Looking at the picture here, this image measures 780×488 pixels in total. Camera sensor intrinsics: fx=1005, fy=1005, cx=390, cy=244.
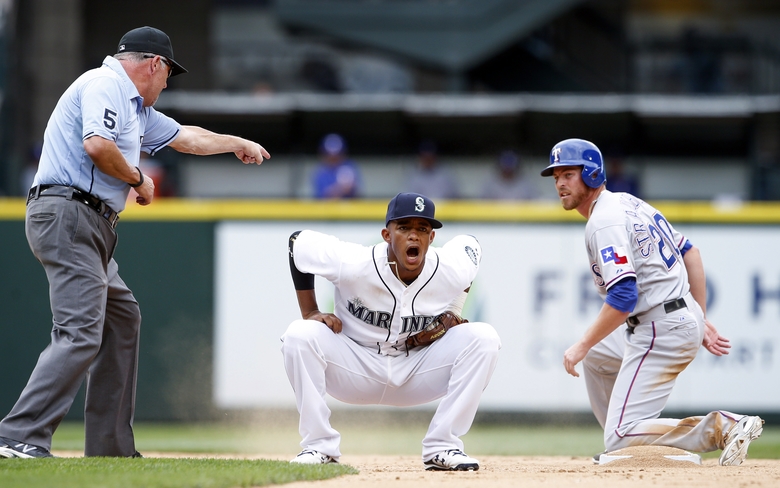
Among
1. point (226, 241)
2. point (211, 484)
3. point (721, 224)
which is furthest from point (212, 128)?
point (211, 484)

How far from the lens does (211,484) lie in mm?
3879

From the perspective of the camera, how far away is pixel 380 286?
5059 millimetres

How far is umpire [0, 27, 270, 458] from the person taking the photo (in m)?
4.57

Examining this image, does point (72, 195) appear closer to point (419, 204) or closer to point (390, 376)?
point (419, 204)

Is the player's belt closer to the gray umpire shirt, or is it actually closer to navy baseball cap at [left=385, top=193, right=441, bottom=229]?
navy baseball cap at [left=385, top=193, right=441, bottom=229]

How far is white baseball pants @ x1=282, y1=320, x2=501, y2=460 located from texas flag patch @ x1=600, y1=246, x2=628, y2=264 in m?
0.68

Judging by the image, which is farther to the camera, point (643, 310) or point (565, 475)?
point (643, 310)

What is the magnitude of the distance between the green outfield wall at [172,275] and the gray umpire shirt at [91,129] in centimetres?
359

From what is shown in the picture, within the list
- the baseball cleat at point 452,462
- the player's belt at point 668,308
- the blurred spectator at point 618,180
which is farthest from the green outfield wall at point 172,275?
the baseball cleat at point 452,462

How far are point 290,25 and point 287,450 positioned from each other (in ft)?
26.0

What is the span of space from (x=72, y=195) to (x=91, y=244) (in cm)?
25

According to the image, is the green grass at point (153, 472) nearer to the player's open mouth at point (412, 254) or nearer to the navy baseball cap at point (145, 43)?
the player's open mouth at point (412, 254)

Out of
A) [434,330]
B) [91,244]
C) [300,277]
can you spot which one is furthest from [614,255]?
[91,244]

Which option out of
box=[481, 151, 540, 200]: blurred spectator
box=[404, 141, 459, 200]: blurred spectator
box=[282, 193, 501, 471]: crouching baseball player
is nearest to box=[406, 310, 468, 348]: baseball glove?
box=[282, 193, 501, 471]: crouching baseball player
